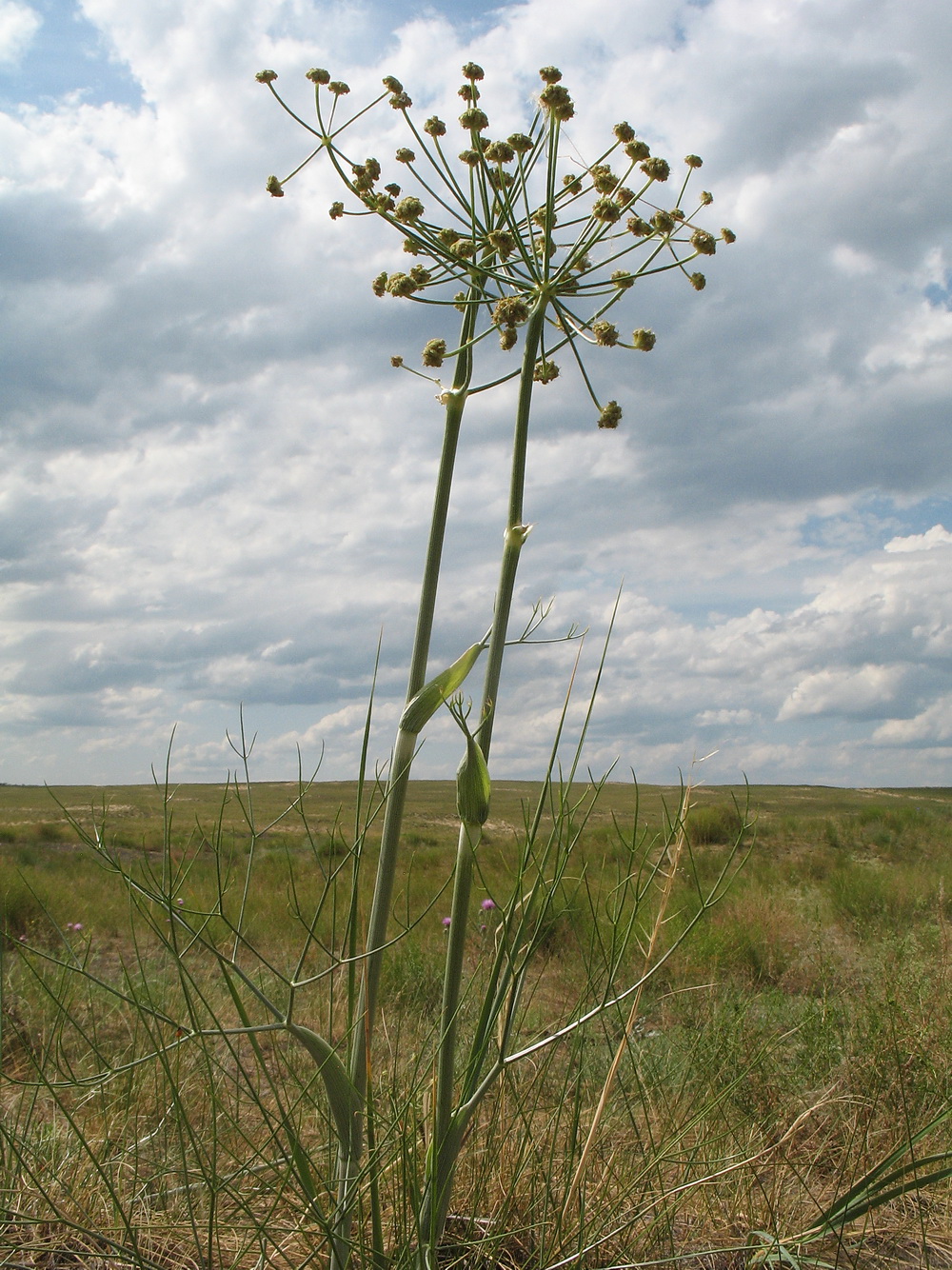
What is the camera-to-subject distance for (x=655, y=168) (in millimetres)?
1742

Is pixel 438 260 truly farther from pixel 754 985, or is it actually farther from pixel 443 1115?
pixel 754 985

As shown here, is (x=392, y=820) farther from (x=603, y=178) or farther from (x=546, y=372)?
(x=603, y=178)

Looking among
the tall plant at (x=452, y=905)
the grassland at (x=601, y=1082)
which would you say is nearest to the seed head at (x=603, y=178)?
the tall plant at (x=452, y=905)

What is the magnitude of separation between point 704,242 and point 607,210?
28 centimetres

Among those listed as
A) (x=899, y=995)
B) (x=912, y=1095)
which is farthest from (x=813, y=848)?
(x=912, y=1095)

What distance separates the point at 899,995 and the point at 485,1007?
2.99 m

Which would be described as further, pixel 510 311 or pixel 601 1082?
pixel 601 1082

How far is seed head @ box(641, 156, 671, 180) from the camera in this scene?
174 centimetres

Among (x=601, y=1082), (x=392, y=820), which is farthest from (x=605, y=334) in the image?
(x=601, y=1082)

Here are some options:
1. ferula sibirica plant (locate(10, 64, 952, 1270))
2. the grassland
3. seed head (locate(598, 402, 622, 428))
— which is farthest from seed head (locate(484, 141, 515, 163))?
the grassland

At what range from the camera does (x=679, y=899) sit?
7012mm

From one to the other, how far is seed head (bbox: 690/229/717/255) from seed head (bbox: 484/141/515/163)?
45 centimetres

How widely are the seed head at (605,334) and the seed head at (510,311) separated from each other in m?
0.17

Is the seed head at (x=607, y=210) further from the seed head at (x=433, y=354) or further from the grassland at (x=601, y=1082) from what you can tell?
the grassland at (x=601, y=1082)
